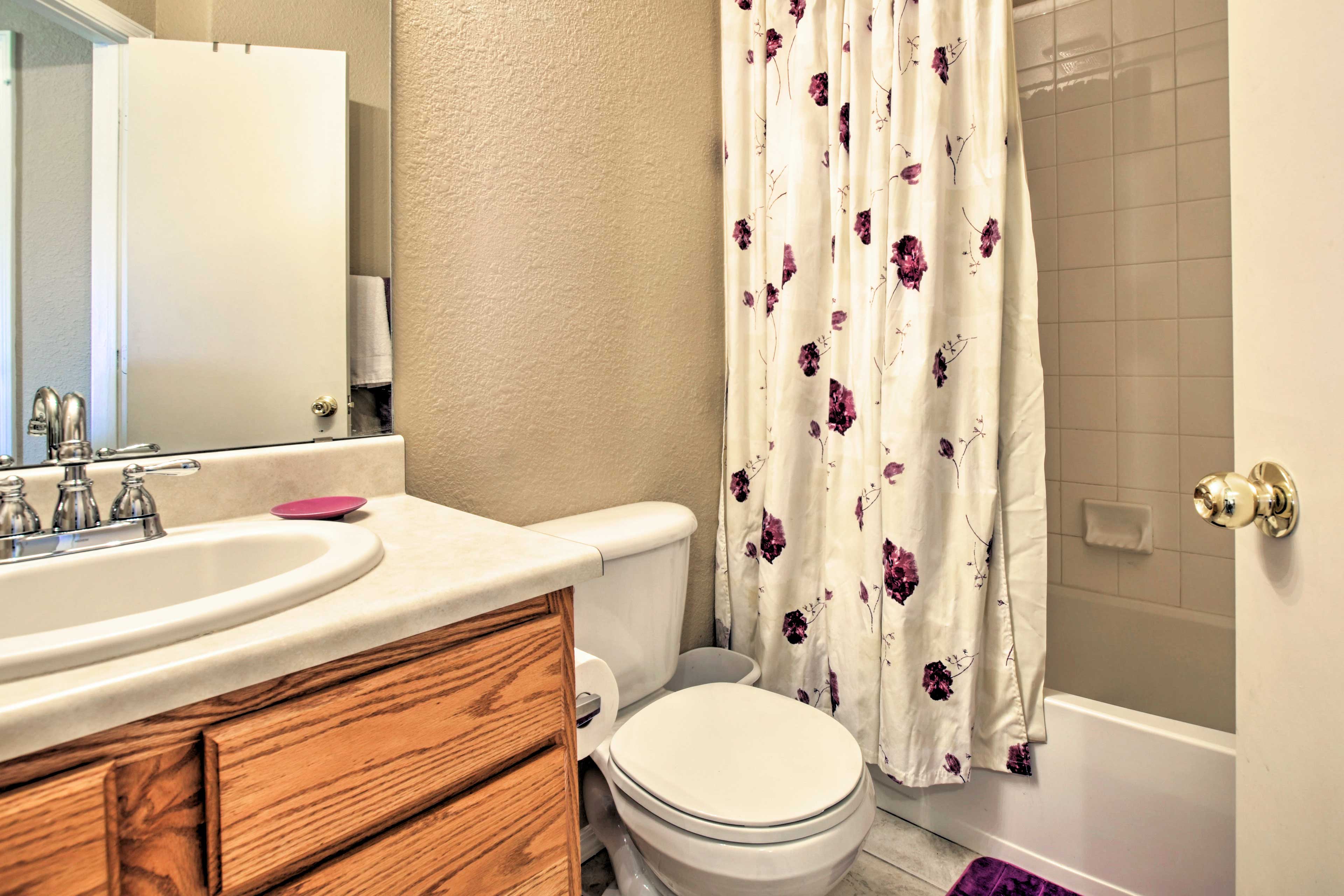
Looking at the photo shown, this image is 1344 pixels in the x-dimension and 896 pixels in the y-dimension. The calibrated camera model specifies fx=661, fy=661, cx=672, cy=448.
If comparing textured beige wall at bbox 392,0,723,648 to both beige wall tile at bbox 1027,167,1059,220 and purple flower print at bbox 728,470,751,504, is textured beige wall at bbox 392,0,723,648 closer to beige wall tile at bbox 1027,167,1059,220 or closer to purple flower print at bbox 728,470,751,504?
purple flower print at bbox 728,470,751,504

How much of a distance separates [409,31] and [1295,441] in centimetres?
133

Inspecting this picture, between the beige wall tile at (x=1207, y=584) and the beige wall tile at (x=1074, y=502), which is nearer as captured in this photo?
the beige wall tile at (x=1207, y=584)

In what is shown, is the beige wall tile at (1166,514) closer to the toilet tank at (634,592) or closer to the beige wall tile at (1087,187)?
the beige wall tile at (1087,187)

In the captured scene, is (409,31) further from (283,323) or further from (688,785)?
(688,785)

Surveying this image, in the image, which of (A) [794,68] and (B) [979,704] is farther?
(A) [794,68]

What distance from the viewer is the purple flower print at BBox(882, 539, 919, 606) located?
1.34m

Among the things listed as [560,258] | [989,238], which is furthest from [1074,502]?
[560,258]

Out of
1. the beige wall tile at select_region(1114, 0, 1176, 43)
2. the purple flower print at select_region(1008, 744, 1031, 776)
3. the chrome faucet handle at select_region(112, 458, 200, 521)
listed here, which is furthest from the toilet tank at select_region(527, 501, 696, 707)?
the beige wall tile at select_region(1114, 0, 1176, 43)

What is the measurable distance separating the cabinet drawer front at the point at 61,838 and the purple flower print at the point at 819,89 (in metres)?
→ 1.63

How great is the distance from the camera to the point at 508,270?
1281mm

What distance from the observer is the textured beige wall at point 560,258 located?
117cm

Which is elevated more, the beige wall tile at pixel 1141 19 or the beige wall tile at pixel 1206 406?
the beige wall tile at pixel 1141 19

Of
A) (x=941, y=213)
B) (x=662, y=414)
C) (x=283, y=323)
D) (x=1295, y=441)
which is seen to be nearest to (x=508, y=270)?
(x=283, y=323)

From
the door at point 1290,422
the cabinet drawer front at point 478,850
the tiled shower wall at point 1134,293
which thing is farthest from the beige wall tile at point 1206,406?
the cabinet drawer front at point 478,850
